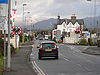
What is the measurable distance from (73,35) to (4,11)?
67.0 metres

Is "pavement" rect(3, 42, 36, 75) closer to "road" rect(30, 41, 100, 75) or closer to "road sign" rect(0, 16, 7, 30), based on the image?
"road" rect(30, 41, 100, 75)

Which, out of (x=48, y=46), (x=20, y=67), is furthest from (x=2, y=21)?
(x=48, y=46)

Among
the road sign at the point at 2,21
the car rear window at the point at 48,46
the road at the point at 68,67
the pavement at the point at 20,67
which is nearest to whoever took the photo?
the pavement at the point at 20,67

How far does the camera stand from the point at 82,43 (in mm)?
70812

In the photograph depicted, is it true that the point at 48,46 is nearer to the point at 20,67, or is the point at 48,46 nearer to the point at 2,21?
the point at 20,67

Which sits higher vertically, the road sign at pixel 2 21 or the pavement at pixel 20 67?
the road sign at pixel 2 21

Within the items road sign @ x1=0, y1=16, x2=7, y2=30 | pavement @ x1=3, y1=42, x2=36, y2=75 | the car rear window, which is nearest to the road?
pavement @ x1=3, y1=42, x2=36, y2=75

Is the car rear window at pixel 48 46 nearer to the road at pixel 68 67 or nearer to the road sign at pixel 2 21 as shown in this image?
the road at pixel 68 67

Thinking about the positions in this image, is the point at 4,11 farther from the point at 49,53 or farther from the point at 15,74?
the point at 49,53

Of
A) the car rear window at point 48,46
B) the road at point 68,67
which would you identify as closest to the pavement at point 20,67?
the road at point 68,67

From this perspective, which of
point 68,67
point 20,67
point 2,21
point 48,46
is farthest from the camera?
point 48,46

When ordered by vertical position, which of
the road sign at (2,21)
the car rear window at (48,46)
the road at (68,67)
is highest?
the road sign at (2,21)

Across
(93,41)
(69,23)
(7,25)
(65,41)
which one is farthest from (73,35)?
(7,25)

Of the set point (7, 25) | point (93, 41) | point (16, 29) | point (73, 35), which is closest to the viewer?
point (7, 25)
